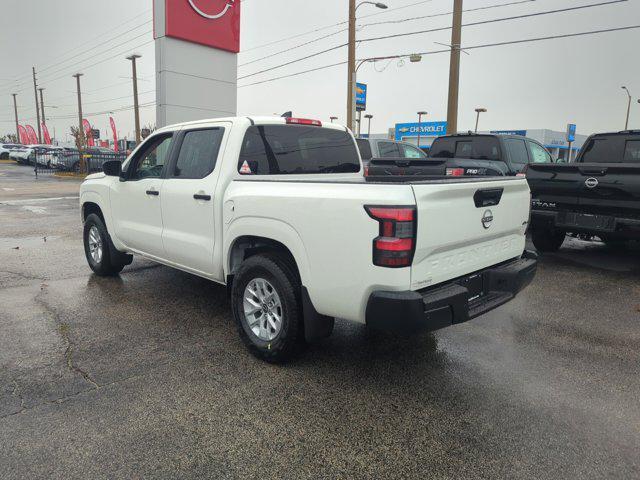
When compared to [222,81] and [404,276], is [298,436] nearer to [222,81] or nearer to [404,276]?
[404,276]

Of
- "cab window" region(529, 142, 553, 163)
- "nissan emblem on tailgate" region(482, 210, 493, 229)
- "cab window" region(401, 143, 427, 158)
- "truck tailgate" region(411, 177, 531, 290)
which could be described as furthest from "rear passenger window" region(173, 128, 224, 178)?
"cab window" region(401, 143, 427, 158)

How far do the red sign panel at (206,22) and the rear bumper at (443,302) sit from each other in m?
15.1

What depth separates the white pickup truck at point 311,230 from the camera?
2.95 m

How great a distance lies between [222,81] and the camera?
17.5 m

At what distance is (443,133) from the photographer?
180 ft

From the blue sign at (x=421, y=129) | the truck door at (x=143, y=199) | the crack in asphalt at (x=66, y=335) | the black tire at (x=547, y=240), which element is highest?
the blue sign at (x=421, y=129)

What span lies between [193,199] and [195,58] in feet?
A: 45.2

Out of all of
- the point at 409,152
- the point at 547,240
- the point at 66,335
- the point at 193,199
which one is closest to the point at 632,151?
the point at 547,240

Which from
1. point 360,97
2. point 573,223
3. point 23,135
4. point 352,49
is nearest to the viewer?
point 573,223

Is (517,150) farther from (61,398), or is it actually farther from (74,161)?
(74,161)

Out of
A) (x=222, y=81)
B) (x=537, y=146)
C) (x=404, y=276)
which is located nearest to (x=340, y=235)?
(x=404, y=276)

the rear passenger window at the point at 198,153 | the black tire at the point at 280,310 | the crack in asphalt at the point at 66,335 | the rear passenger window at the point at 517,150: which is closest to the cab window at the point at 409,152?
the rear passenger window at the point at 517,150

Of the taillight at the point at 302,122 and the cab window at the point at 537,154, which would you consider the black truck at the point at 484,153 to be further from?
the taillight at the point at 302,122

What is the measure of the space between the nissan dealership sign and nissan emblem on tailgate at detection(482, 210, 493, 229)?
46.7 feet
